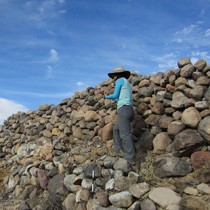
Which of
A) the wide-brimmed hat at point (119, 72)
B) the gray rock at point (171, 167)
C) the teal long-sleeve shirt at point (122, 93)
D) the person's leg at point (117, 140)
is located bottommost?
the gray rock at point (171, 167)

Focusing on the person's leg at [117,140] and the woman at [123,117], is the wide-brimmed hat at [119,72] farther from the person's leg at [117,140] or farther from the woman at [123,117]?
the person's leg at [117,140]

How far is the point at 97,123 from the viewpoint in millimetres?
9508

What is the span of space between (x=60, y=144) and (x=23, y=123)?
3694 mm

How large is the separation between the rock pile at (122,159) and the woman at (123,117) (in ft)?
0.85

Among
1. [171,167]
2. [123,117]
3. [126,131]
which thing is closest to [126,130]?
[126,131]

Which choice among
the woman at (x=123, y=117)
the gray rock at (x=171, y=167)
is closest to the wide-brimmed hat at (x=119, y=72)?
the woman at (x=123, y=117)

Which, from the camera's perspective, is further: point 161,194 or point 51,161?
point 51,161

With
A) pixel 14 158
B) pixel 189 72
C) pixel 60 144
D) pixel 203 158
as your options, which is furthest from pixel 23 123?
pixel 203 158

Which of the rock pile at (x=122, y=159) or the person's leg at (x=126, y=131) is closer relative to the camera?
the rock pile at (x=122, y=159)

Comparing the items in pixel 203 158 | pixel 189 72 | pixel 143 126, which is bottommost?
pixel 203 158

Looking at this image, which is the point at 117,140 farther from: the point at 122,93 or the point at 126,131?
the point at 122,93

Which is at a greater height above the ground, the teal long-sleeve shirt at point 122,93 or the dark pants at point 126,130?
the teal long-sleeve shirt at point 122,93

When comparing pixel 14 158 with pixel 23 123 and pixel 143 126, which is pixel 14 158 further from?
pixel 143 126

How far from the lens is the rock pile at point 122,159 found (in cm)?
648
